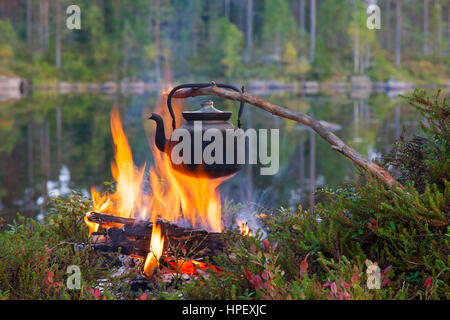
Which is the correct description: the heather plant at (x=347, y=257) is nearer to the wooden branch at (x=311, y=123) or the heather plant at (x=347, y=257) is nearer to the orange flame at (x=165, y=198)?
the wooden branch at (x=311, y=123)

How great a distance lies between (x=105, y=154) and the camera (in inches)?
674

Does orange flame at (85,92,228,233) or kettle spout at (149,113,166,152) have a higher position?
kettle spout at (149,113,166,152)

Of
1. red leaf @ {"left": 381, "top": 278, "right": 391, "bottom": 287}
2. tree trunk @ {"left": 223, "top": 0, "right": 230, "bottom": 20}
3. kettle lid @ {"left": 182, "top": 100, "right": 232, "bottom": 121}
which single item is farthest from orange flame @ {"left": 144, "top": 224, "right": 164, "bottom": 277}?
tree trunk @ {"left": 223, "top": 0, "right": 230, "bottom": 20}

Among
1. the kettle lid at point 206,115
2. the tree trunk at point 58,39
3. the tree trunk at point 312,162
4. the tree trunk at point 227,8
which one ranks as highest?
the tree trunk at point 227,8

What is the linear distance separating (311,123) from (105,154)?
13370 millimetres

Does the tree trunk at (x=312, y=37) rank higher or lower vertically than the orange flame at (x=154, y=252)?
higher

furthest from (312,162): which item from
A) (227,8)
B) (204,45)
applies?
(227,8)

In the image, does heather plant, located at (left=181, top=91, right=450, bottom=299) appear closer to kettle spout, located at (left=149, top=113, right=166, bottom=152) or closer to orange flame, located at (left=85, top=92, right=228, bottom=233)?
orange flame, located at (left=85, top=92, right=228, bottom=233)

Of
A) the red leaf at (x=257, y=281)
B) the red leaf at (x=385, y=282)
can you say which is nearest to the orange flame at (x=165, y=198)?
the red leaf at (x=257, y=281)

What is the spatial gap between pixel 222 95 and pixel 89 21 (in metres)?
52.5

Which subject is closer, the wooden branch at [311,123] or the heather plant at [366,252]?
the heather plant at [366,252]

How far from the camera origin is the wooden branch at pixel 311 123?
4.16 m

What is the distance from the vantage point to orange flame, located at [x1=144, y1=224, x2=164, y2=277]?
14.2 feet
